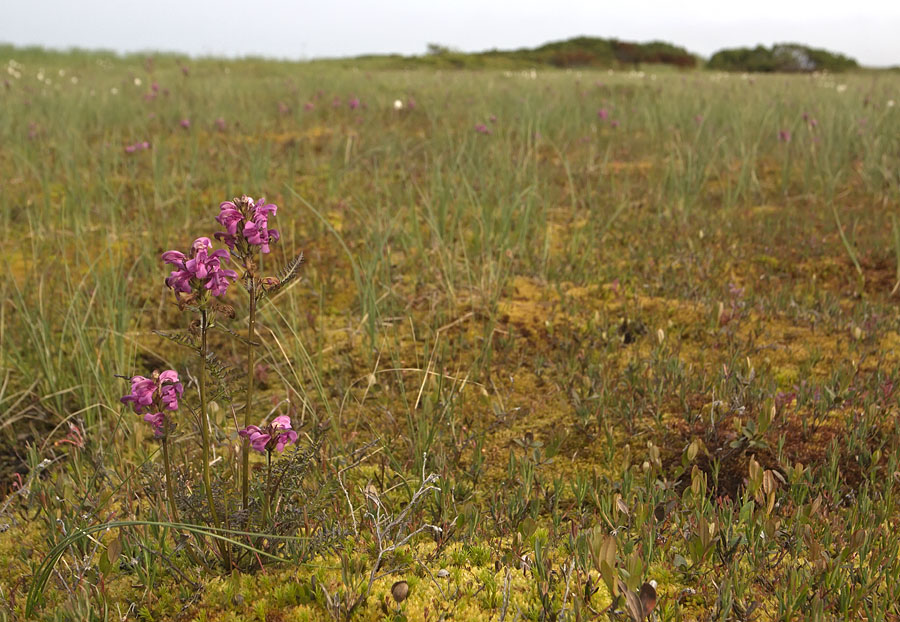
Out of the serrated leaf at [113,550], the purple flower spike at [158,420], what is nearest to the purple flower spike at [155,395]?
the purple flower spike at [158,420]

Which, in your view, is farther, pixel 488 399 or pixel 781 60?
pixel 781 60

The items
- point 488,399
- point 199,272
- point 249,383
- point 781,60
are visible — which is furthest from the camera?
point 781,60

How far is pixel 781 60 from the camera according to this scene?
101ft

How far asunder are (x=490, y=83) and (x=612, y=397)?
10842 millimetres

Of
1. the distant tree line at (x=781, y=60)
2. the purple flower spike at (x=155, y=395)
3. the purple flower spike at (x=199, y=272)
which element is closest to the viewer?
the purple flower spike at (x=199, y=272)

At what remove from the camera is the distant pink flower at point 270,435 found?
72.1 inches

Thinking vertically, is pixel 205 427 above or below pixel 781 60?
below

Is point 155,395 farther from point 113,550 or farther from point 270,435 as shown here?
point 113,550

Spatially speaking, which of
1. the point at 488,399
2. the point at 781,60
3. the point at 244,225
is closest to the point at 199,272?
the point at 244,225

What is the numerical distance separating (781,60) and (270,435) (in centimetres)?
3461

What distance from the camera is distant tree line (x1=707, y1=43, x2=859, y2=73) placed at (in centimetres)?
3048

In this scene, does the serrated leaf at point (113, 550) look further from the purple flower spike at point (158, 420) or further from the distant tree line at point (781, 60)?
the distant tree line at point (781, 60)

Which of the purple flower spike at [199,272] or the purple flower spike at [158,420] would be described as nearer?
the purple flower spike at [199,272]

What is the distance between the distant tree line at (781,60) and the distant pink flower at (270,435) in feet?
108
